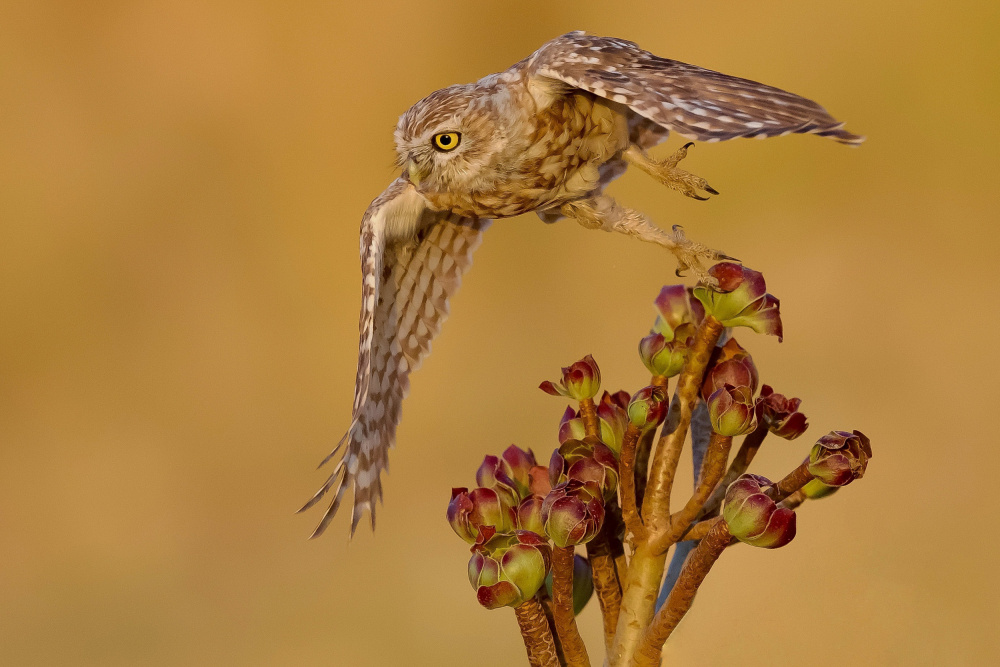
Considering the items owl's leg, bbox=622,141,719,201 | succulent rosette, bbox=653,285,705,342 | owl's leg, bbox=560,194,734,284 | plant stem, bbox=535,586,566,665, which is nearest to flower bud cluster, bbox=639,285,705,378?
succulent rosette, bbox=653,285,705,342

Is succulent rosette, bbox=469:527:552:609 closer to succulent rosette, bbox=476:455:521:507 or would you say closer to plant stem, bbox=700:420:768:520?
succulent rosette, bbox=476:455:521:507

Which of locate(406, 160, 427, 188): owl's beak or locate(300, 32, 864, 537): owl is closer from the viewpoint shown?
locate(300, 32, 864, 537): owl

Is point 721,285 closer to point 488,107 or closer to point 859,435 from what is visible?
point 859,435

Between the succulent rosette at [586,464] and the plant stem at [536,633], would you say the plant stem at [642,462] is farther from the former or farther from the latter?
the plant stem at [536,633]

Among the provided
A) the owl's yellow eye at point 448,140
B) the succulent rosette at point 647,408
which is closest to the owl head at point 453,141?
the owl's yellow eye at point 448,140

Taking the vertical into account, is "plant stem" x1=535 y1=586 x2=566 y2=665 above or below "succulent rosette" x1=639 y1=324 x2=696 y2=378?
below

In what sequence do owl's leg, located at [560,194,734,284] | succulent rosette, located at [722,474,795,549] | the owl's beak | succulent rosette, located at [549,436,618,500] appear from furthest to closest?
1. the owl's beak
2. owl's leg, located at [560,194,734,284]
3. succulent rosette, located at [549,436,618,500]
4. succulent rosette, located at [722,474,795,549]

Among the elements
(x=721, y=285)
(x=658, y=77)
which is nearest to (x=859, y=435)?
(x=721, y=285)
